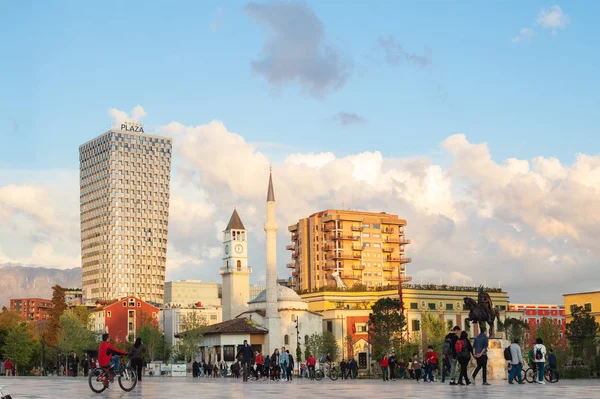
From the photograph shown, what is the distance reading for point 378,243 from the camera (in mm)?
130875

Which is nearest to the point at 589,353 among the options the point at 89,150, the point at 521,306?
the point at 521,306

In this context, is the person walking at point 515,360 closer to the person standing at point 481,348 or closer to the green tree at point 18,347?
the person standing at point 481,348

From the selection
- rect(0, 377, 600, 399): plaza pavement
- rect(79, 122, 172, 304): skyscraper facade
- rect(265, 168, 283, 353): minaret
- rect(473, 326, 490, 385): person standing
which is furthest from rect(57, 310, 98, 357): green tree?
rect(473, 326, 490, 385): person standing

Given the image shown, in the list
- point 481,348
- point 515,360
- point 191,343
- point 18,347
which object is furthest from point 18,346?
point 481,348

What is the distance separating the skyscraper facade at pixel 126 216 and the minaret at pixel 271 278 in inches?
3095

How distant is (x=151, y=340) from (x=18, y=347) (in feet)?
74.0

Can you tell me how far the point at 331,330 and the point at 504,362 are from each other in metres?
68.3

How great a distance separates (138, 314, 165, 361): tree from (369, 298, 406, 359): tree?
3217 centimetres

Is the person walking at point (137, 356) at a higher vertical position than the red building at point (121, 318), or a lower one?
lower

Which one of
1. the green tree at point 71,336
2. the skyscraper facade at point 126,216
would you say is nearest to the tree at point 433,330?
the green tree at point 71,336

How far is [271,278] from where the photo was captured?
89.4 m

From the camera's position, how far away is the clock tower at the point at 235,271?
116 m

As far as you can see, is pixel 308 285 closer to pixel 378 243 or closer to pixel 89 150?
pixel 378 243

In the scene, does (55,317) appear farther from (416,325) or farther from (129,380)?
(129,380)
